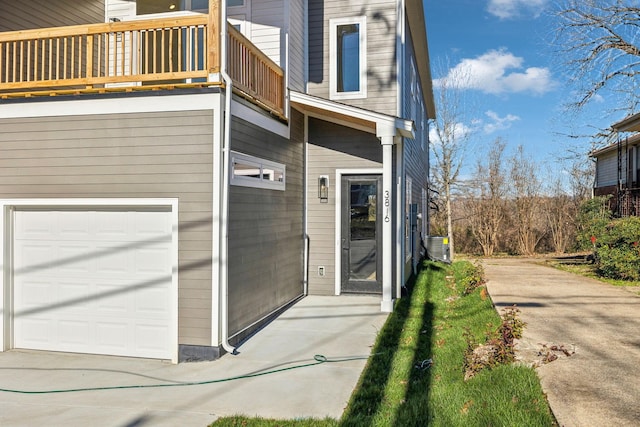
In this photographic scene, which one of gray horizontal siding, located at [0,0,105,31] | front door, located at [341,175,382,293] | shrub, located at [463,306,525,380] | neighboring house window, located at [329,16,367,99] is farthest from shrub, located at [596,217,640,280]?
gray horizontal siding, located at [0,0,105,31]

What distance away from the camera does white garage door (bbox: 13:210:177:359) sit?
563 cm

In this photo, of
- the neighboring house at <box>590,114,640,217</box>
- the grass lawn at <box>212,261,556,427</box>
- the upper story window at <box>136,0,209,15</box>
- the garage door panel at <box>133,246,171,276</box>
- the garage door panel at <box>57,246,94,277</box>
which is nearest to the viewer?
the grass lawn at <box>212,261,556,427</box>

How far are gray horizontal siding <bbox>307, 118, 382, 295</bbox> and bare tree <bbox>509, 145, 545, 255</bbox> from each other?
1274 cm

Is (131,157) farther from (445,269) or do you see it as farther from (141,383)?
(445,269)

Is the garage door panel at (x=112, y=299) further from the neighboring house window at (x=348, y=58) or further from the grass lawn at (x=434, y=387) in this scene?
the neighboring house window at (x=348, y=58)

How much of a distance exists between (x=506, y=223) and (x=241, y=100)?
16405 millimetres

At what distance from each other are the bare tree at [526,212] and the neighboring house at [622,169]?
102 inches

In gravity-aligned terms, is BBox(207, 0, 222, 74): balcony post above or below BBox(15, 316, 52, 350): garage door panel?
above

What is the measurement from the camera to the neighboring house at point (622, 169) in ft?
43.4

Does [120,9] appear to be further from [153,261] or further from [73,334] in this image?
[73,334]

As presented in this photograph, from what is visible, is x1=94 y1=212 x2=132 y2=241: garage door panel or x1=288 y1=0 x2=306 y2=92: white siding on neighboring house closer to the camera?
x1=94 y1=212 x2=132 y2=241: garage door panel

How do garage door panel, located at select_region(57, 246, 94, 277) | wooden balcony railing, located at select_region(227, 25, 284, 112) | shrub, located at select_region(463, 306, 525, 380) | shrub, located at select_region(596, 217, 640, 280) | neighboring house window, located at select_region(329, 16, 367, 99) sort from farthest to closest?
shrub, located at select_region(596, 217, 640, 280) < neighboring house window, located at select_region(329, 16, 367, 99) < wooden balcony railing, located at select_region(227, 25, 284, 112) < garage door panel, located at select_region(57, 246, 94, 277) < shrub, located at select_region(463, 306, 525, 380)

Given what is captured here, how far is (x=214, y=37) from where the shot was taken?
5.44 metres

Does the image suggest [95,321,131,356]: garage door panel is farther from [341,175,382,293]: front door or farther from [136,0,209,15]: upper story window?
[136,0,209,15]: upper story window
